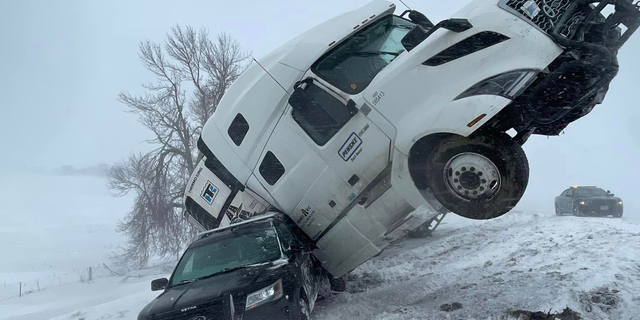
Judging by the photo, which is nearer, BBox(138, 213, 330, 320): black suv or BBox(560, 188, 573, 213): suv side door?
BBox(138, 213, 330, 320): black suv

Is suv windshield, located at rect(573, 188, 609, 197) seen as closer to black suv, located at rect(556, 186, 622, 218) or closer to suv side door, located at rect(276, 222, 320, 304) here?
black suv, located at rect(556, 186, 622, 218)

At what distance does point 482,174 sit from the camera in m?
4.55

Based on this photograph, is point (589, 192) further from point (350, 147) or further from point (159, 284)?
point (159, 284)

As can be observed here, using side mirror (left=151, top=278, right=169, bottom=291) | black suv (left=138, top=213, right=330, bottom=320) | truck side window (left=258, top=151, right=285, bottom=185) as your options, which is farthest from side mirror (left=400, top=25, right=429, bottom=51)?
side mirror (left=151, top=278, right=169, bottom=291)

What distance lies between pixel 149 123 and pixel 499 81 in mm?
18699

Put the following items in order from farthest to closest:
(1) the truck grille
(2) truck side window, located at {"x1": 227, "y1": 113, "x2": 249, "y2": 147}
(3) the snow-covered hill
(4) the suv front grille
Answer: (2) truck side window, located at {"x1": 227, "y1": 113, "x2": 249, "y2": 147} < (3) the snow-covered hill < (1) the truck grille < (4) the suv front grille

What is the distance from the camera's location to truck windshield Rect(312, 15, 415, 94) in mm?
5723

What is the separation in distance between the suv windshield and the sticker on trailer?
13068 mm

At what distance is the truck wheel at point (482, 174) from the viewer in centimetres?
451

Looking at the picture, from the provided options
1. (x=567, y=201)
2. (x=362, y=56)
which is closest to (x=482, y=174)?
(x=362, y=56)

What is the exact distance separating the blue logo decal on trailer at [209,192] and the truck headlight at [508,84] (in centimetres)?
422

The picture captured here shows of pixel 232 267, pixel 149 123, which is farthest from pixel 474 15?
pixel 149 123

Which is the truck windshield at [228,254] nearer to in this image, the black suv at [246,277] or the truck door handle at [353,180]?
the black suv at [246,277]

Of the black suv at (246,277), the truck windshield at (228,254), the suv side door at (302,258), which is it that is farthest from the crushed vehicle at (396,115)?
the truck windshield at (228,254)
